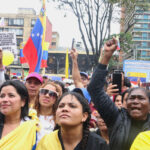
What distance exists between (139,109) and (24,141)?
95 centimetres

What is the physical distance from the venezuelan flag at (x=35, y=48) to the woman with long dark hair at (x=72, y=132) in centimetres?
426

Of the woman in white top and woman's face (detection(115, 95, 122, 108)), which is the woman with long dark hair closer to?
the woman in white top

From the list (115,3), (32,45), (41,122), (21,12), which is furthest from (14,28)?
(41,122)

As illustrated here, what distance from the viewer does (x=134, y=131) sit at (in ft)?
7.45

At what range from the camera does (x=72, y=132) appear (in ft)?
7.43

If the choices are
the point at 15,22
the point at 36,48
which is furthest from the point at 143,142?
the point at 15,22

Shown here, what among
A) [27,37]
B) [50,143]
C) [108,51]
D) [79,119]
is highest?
[27,37]

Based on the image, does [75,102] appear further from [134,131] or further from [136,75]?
[136,75]

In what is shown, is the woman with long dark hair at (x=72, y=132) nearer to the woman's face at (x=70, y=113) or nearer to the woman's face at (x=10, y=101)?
the woman's face at (x=70, y=113)

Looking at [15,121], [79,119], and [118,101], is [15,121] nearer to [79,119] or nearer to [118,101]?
[79,119]

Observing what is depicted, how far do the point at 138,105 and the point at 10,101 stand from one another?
1.06 metres

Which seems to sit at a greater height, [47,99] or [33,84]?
[33,84]

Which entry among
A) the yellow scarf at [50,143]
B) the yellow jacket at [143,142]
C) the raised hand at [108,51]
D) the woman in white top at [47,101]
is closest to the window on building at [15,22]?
the woman in white top at [47,101]

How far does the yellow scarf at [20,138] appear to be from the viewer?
7.03 ft
